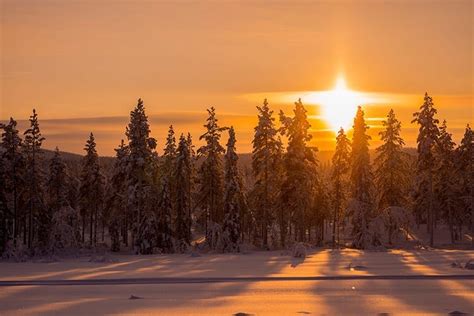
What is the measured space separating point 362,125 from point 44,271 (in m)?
39.1

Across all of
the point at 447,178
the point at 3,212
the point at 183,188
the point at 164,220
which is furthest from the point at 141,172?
the point at 447,178

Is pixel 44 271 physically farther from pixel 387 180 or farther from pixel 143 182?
pixel 387 180

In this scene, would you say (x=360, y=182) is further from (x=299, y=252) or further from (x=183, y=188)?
(x=299, y=252)

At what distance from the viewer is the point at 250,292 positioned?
23.5 m

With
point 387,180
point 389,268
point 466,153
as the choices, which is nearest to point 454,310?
point 389,268

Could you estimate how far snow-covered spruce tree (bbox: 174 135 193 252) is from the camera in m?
61.2

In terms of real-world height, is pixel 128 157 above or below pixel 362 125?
below

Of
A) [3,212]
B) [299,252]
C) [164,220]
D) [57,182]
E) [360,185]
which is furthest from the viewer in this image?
[57,182]

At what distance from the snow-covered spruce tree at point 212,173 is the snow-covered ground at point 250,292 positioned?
25145 millimetres

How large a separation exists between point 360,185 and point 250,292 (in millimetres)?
38848

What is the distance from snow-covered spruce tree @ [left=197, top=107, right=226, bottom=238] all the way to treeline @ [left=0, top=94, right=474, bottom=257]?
11cm

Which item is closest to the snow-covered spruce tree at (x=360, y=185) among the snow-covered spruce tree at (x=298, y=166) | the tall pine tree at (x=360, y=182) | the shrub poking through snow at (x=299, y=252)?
the tall pine tree at (x=360, y=182)

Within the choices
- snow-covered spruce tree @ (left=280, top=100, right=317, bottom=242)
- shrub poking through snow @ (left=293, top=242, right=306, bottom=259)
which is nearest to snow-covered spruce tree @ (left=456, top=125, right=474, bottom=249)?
snow-covered spruce tree @ (left=280, top=100, right=317, bottom=242)

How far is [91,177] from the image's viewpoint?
227 ft
